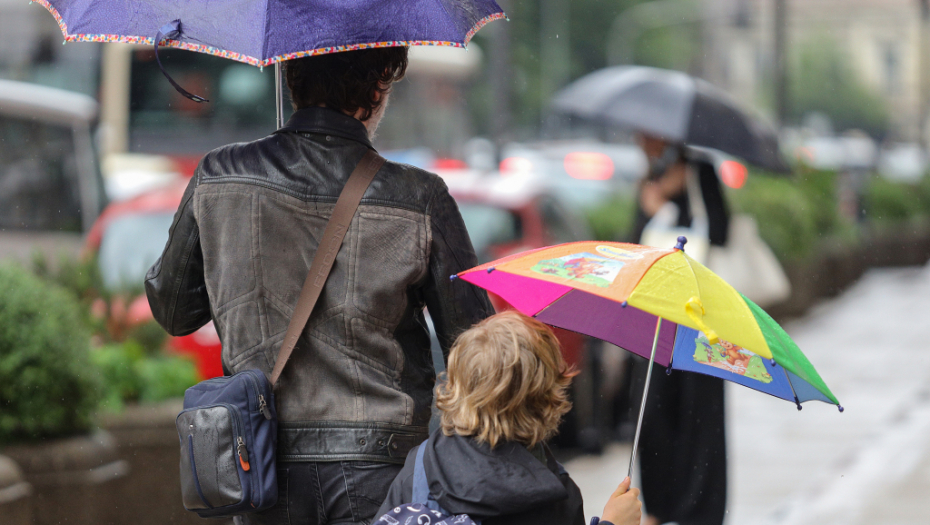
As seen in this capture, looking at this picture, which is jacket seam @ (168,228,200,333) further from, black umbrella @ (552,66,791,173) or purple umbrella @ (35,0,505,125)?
black umbrella @ (552,66,791,173)

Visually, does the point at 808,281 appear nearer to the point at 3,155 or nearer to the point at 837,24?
the point at 837,24

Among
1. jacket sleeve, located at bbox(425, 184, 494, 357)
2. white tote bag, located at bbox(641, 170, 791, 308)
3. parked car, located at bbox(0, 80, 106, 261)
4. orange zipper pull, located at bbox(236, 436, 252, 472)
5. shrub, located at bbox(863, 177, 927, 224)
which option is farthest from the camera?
shrub, located at bbox(863, 177, 927, 224)

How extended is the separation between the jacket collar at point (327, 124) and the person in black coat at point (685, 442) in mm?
2400

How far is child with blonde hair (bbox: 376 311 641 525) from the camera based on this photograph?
6.07 ft

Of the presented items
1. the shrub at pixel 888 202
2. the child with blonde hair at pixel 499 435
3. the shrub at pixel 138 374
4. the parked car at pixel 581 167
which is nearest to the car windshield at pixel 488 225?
the shrub at pixel 138 374

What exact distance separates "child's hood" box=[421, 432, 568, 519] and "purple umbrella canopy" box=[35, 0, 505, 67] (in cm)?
82

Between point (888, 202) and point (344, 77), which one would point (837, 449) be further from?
point (344, 77)

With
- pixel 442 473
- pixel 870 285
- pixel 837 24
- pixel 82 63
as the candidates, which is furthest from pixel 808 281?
pixel 82 63

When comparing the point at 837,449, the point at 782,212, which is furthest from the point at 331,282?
the point at 782,212

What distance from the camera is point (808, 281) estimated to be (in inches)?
329

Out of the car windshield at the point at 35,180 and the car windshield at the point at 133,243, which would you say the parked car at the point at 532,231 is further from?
the car windshield at the point at 35,180

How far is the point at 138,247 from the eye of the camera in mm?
6273

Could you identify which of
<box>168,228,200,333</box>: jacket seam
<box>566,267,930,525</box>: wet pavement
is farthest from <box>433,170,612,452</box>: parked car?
<box>168,228,200,333</box>: jacket seam

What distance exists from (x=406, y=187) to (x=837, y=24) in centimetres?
968
